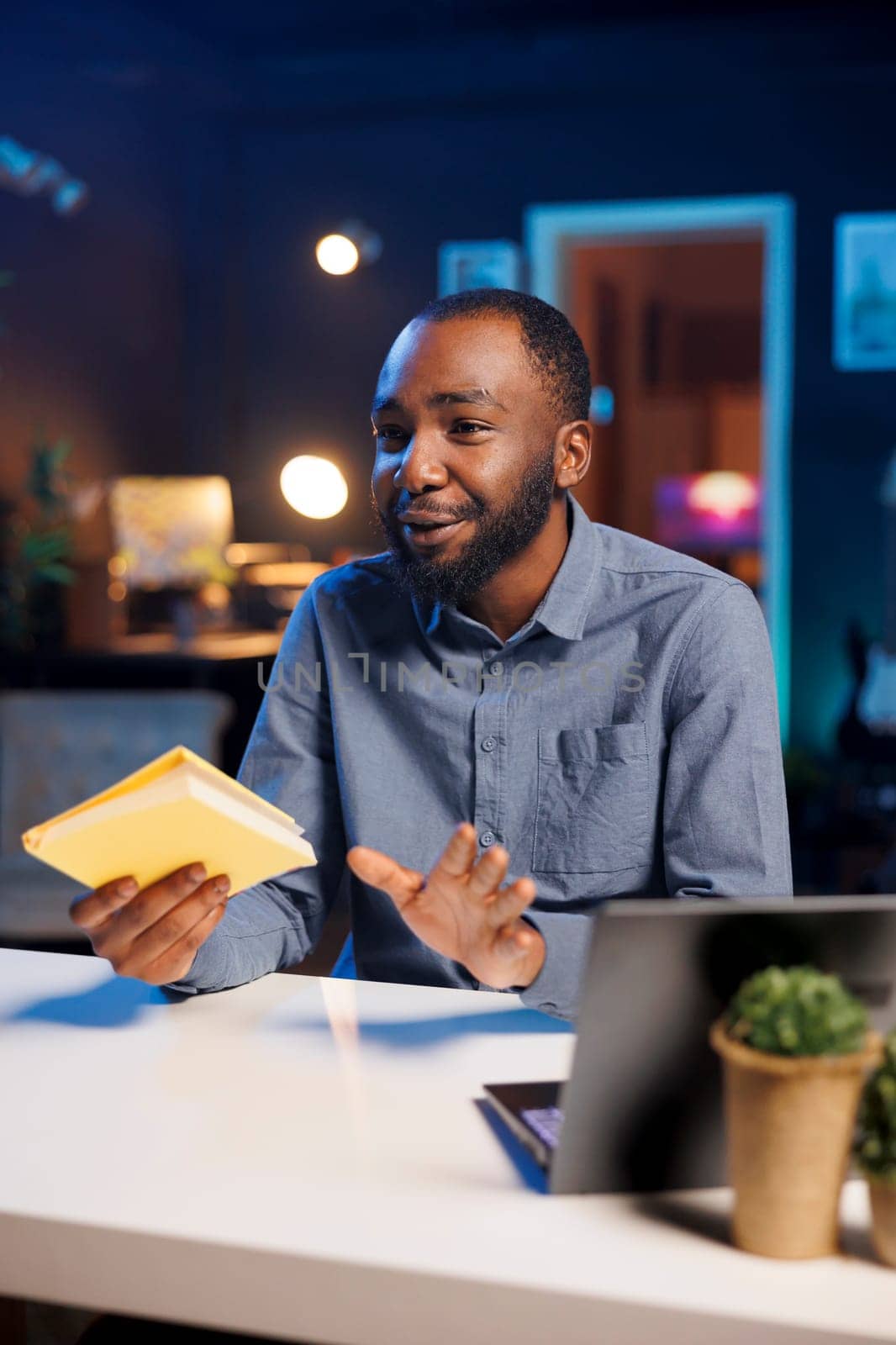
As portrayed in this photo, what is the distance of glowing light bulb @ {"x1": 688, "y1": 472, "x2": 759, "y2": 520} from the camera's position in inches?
306

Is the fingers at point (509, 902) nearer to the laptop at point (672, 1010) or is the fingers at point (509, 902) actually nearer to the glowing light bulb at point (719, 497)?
the laptop at point (672, 1010)

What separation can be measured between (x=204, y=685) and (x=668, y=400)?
19.9ft

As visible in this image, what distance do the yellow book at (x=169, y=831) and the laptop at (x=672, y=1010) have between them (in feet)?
0.96

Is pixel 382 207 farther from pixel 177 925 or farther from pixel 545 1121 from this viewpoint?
pixel 545 1121

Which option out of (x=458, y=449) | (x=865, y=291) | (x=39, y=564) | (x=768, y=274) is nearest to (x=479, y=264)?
(x=768, y=274)

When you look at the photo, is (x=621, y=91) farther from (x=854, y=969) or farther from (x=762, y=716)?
(x=854, y=969)

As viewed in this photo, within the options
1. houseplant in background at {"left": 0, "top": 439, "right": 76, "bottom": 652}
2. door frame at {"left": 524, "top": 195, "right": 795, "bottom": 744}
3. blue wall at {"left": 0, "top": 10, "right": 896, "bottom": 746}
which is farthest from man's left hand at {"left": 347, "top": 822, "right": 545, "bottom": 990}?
door frame at {"left": 524, "top": 195, "right": 795, "bottom": 744}

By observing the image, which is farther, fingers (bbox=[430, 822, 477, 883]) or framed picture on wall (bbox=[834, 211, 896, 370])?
framed picture on wall (bbox=[834, 211, 896, 370])

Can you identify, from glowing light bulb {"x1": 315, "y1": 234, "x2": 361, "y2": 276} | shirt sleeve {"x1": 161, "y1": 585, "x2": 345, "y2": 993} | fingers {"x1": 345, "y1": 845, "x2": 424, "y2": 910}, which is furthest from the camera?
glowing light bulb {"x1": 315, "y1": 234, "x2": 361, "y2": 276}

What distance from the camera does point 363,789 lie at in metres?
1.59

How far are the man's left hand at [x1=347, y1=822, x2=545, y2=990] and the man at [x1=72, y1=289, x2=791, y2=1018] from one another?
30 cm

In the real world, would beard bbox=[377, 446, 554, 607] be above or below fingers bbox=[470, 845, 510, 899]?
above

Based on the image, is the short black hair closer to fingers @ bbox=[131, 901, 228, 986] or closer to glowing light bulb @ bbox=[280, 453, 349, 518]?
fingers @ bbox=[131, 901, 228, 986]

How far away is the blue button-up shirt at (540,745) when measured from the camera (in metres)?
1.43
